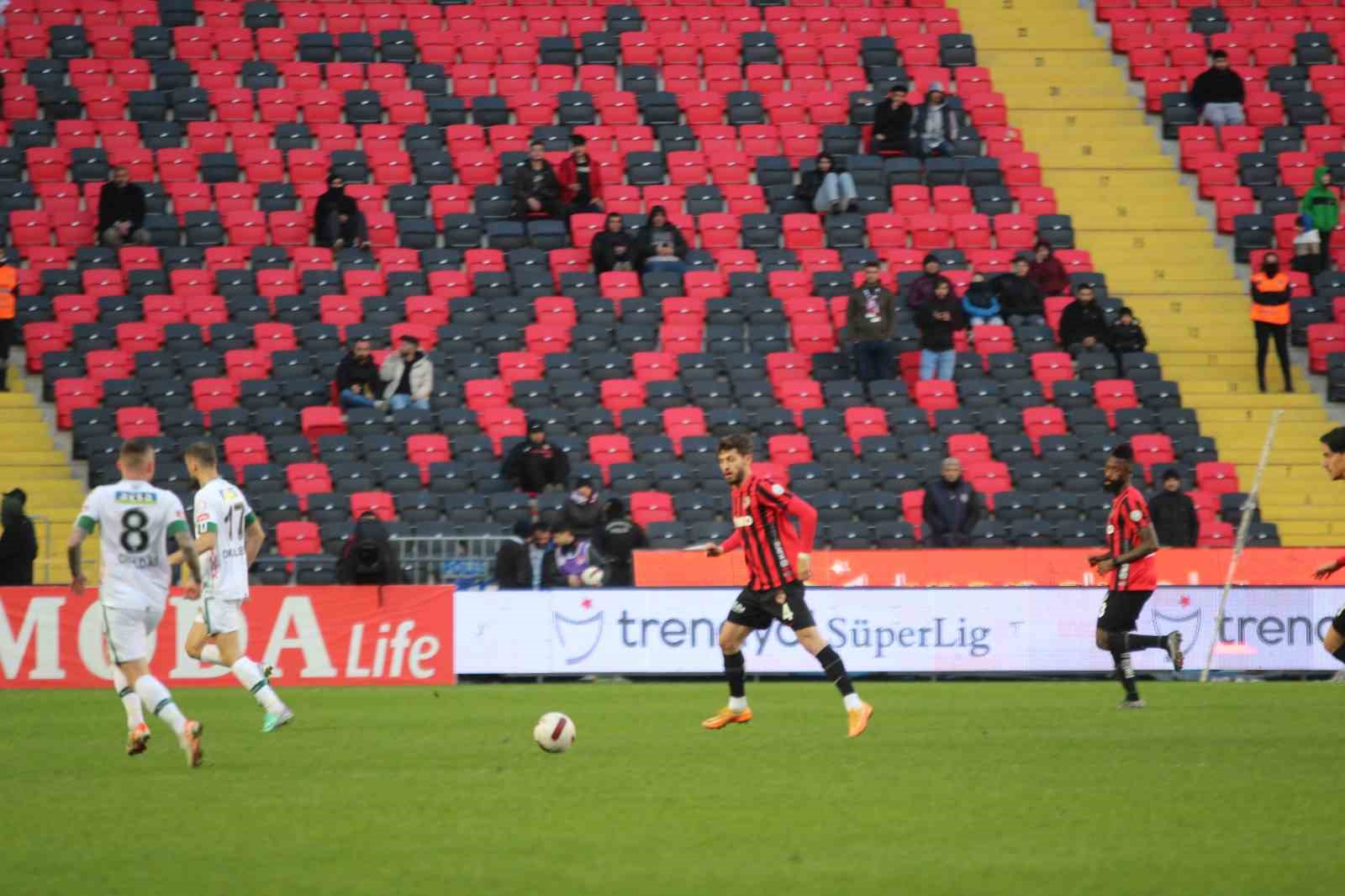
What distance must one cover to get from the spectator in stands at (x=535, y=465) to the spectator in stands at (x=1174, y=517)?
22.9 ft

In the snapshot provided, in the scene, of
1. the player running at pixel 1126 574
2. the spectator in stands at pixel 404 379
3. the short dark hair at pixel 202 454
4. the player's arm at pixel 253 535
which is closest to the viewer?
the short dark hair at pixel 202 454

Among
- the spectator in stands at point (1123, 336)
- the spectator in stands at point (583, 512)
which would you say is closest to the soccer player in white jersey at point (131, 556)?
the spectator in stands at point (583, 512)

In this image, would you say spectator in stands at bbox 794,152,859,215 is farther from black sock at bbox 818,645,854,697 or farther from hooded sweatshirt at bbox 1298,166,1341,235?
black sock at bbox 818,645,854,697

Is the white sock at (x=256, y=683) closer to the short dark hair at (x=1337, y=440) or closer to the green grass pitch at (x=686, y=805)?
the green grass pitch at (x=686, y=805)

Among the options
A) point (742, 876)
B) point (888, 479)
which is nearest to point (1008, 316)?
point (888, 479)

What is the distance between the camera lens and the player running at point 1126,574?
15.8 metres

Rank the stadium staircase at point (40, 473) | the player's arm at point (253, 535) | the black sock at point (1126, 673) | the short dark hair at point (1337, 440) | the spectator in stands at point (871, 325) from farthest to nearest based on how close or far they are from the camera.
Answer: the spectator in stands at point (871, 325) < the stadium staircase at point (40, 473) < the black sock at point (1126, 673) < the player's arm at point (253, 535) < the short dark hair at point (1337, 440)

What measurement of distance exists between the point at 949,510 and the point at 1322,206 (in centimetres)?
926

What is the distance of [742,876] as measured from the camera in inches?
293

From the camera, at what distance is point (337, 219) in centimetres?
2655

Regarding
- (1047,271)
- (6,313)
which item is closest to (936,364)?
(1047,271)

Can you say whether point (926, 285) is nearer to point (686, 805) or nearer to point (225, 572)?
point (225, 572)

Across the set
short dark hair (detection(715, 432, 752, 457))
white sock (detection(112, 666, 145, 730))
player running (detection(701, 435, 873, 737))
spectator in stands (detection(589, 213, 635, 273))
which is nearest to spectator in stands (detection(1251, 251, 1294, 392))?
spectator in stands (detection(589, 213, 635, 273))

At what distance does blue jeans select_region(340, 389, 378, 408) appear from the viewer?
2417 centimetres
